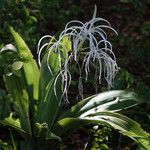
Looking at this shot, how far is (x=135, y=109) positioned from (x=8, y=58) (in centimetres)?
122

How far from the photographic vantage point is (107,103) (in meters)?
2.77

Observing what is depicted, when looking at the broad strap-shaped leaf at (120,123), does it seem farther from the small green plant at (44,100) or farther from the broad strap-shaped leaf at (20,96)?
the broad strap-shaped leaf at (20,96)

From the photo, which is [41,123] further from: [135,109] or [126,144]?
[135,109]

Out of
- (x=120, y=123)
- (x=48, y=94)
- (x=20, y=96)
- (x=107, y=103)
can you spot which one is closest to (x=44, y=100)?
(x=48, y=94)

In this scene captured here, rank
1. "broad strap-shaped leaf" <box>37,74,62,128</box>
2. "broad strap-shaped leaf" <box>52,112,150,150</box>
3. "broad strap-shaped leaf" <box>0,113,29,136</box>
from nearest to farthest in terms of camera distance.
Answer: "broad strap-shaped leaf" <box>52,112,150,150</box> < "broad strap-shaped leaf" <box>0,113,29,136</box> < "broad strap-shaped leaf" <box>37,74,62,128</box>

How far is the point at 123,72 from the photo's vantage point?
2.88 meters

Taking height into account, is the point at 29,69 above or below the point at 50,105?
above

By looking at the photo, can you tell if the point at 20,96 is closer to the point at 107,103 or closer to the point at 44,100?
the point at 44,100

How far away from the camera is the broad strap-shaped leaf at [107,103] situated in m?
2.75

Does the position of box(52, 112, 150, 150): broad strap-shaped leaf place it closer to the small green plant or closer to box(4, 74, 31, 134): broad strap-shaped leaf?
the small green plant

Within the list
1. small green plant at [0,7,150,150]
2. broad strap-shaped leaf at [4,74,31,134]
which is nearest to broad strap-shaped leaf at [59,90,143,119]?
Result: small green plant at [0,7,150,150]

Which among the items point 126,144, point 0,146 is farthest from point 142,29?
point 0,146

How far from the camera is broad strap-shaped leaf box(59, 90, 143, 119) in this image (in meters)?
2.75

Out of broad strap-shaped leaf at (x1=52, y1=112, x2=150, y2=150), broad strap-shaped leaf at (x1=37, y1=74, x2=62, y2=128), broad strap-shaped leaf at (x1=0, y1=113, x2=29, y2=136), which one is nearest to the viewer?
broad strap-shaped leaf at (x1=52, y1=112, x2=150, y2=150)
